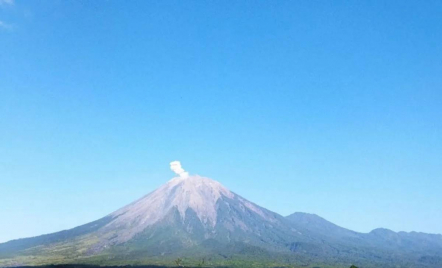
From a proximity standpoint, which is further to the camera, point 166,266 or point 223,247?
point 223,247

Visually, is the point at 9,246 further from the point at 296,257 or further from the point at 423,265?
the point at 423,265

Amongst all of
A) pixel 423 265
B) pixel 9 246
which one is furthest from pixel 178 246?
pixel 423 265

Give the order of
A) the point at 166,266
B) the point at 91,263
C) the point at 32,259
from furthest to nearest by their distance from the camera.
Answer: the point at 32,259, the point at 91,263, the point at 166,266

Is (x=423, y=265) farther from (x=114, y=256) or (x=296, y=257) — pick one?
(x=114, y=256)

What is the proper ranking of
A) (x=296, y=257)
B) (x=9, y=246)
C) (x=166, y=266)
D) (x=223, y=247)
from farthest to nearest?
(x=9, y=246), (x=223, y=247), (x=296, y=257), (x=166, y=266)

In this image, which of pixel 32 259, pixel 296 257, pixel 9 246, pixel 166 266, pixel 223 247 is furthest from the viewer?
pixel 9 246

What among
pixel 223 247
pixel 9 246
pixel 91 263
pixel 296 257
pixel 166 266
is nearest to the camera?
pixel 166 266

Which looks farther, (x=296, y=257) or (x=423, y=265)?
(x=423, y=265)

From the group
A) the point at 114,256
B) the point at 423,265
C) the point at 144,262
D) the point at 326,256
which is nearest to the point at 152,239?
the point at 114,256

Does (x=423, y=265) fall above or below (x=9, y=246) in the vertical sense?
below
